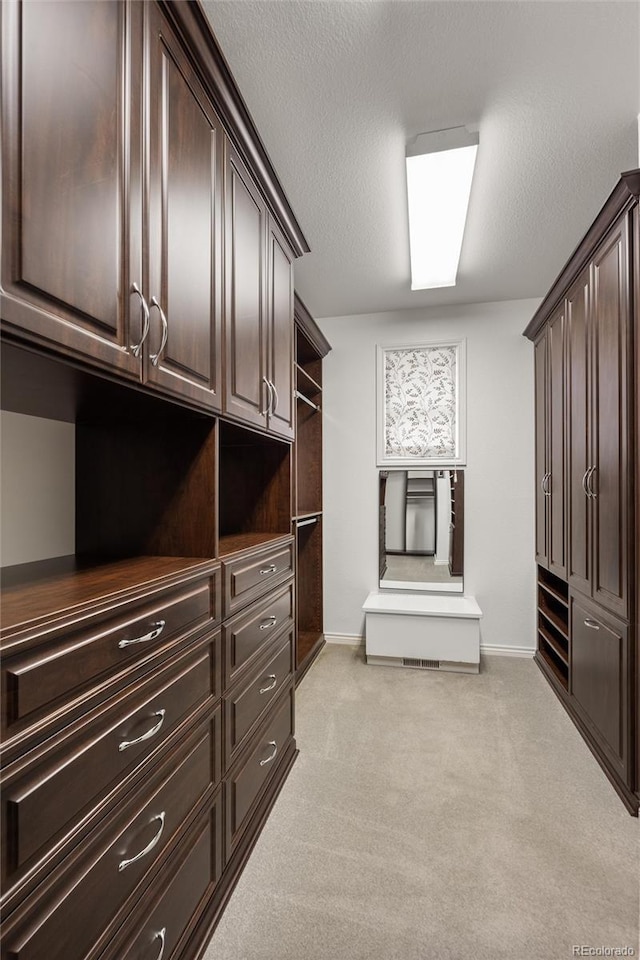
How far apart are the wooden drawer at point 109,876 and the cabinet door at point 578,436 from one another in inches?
80.5

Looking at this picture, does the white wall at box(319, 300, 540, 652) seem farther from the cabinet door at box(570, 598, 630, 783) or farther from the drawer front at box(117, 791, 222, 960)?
the drawer front at box(117, 791, 222, 960)

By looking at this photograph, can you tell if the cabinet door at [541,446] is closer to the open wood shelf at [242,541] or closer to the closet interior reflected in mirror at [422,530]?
the closet interior reflected in mirror at [422,530]

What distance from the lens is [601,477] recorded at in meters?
2.20

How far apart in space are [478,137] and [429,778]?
2.70 meters

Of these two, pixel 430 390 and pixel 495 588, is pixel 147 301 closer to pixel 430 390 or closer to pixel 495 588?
pixel 430 390

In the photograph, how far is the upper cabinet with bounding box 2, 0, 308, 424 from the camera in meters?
0.75

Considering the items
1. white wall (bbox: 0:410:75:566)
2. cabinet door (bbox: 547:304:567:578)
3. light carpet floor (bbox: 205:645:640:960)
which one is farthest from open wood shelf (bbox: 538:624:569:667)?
white wall (bbox: 0:410:75:566)

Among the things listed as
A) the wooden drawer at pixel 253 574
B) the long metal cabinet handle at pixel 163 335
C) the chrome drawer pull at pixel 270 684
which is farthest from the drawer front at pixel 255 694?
the long metal cabinet handle at pixel 163 335

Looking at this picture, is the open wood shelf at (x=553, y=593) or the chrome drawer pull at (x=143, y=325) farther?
the open wood shelf at (x=553, y=593)

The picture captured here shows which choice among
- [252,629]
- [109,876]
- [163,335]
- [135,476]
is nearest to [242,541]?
[252,629]

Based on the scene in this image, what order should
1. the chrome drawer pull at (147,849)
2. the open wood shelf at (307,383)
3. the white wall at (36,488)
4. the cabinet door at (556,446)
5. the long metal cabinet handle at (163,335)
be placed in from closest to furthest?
the chrome drawer pull at (147,849) < the long metal cabinet handle at (163,335) < the white wall at (36,488) < the cabinet door at (556,446) < the open wood shelf at (307,383)

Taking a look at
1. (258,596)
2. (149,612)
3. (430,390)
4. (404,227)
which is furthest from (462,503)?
(149,612)

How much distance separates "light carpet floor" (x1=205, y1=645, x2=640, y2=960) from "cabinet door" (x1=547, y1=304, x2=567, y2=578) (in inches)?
36.6

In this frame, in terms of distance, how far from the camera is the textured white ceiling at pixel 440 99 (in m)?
1.52
